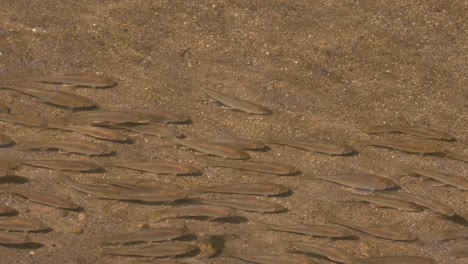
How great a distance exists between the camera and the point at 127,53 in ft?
31.8

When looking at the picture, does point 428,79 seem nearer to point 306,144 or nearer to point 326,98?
point 326,98

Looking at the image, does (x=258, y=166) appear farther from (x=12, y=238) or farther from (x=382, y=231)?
(x=12, y=238)

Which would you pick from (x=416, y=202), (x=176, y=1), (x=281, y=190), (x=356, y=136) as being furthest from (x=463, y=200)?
(x=176, y=1)

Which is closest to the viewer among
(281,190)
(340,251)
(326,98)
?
(340,251)

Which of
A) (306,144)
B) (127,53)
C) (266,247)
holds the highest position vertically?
(127,53)

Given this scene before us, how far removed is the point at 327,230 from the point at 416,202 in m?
1.06

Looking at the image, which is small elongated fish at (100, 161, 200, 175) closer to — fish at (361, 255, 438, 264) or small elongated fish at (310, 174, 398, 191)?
small elongated fish at (310, 174, 398, 191)

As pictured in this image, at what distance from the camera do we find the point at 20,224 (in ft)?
23.7

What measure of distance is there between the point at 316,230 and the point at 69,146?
248cm

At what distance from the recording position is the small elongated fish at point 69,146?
808cm

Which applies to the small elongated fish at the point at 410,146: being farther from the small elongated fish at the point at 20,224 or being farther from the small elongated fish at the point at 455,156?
the small elongated fish at the point at 20,224

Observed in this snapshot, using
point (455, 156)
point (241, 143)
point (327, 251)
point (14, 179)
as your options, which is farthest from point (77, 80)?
point (455, 156)

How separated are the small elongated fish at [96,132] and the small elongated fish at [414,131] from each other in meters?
2.66

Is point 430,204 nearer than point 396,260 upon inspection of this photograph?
No
